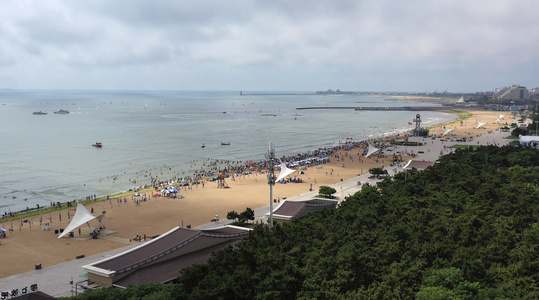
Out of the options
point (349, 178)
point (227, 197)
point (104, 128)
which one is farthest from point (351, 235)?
point (104, 128)

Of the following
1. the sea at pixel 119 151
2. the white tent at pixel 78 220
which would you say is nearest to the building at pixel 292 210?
the white tent at pixel 78 220

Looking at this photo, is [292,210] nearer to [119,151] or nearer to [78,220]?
[78,220]

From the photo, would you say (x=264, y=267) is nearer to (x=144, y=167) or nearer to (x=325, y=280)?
(x=325, y=280)

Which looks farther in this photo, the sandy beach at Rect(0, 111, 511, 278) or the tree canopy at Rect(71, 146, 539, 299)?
the sandy beach at Rect(0, 111, 511, 278)

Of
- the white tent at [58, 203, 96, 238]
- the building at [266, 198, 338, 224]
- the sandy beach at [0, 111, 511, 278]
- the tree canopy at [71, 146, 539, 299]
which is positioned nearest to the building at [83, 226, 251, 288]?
the tree canopy at [71, 146, 539, 299]

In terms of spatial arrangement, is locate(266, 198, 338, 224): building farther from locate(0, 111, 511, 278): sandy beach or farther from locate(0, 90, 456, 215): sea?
locate(0, 90, 456, 215): sea

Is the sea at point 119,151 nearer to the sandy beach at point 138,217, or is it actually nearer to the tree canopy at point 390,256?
the sandy beach at point 138,217
